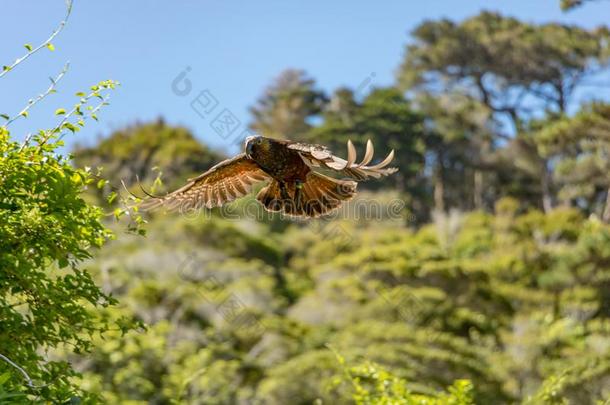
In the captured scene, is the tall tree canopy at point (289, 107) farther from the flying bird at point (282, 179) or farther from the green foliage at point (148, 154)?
the flying bird at point (282, 179)

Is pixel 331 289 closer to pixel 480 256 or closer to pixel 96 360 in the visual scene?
pixel 480 256

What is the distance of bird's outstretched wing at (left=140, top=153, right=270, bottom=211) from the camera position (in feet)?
12.2

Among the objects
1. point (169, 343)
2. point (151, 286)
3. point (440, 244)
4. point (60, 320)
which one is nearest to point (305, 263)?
point (440, 244)

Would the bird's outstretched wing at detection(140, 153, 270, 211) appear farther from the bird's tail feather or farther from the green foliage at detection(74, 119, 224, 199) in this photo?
the green foliage at detection(74, 119, 224, 199)

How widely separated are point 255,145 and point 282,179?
24 centimetres

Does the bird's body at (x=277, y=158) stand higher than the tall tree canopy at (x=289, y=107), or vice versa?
the tall tree canopy at (x=289, y=107)

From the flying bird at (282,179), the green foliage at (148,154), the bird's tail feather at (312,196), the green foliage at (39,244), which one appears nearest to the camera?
the green foliage at (39,244)

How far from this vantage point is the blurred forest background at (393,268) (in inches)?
287

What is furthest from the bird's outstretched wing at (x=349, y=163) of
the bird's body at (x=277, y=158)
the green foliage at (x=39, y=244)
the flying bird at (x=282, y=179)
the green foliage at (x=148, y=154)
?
the green foliage at (x=148, y=154)

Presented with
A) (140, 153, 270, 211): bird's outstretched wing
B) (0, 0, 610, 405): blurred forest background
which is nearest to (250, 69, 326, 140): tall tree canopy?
(0, 0, 610, 405): blurred forest background

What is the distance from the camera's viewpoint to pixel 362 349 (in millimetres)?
11734

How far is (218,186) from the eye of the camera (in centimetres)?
384

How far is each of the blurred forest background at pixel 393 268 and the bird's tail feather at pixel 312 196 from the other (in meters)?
0.53

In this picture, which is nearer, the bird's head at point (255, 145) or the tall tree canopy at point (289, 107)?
the bird's head at point (255, 145)
